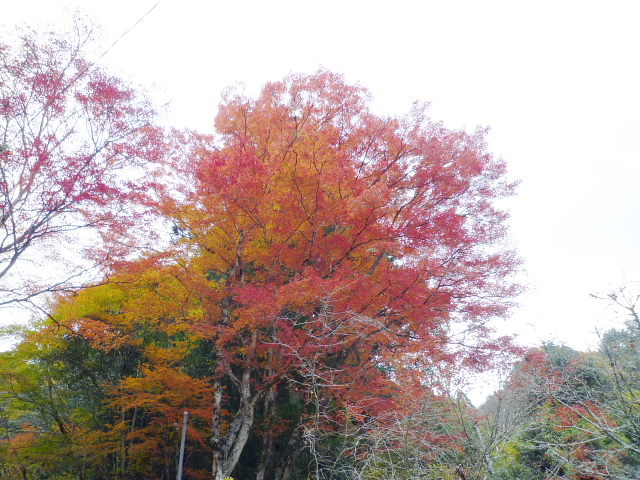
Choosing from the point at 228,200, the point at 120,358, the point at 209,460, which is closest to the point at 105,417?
the point at 120,358

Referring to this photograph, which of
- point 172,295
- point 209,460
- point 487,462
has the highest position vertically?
point 172,295

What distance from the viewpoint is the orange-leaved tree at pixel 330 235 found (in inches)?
343

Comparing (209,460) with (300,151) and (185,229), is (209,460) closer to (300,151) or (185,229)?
(185,229)

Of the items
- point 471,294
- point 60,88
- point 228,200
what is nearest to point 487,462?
point 471,294

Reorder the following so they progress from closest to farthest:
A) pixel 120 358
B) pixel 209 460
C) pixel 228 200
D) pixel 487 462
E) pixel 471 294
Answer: pixel 487 462 < pixel 228 200 < pixel 471 294 < pixel 209 460 < pixel 120 358

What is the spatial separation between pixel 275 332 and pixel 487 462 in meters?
5.23

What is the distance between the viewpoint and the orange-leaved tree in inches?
343

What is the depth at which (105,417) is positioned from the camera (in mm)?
14742

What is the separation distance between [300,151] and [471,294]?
502 centimetres

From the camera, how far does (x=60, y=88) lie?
6648 mm

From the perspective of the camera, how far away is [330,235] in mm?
9516

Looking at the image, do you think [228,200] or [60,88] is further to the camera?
[228,200]

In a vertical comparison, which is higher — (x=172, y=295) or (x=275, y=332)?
(x=172, y=295)

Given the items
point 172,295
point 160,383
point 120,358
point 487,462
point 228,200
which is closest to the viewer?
point 487,462
